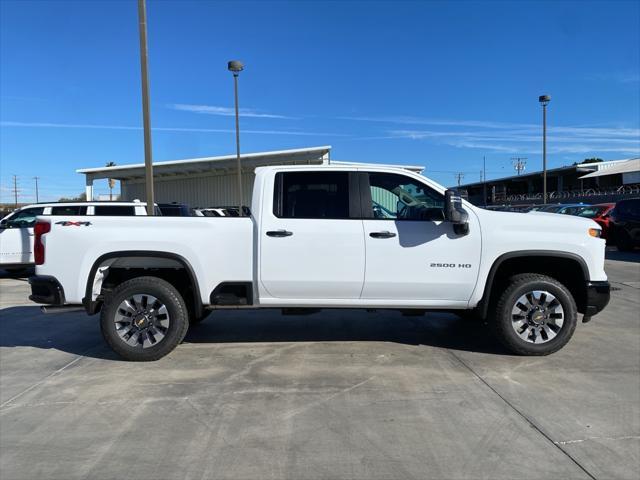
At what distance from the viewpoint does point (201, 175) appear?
38.1 meters

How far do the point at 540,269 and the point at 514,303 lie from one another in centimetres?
66

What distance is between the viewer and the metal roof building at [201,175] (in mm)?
33094

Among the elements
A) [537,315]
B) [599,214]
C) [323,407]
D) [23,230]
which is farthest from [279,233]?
[599,214]

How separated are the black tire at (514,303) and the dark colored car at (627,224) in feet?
43.6

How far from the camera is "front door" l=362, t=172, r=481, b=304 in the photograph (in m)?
5.49

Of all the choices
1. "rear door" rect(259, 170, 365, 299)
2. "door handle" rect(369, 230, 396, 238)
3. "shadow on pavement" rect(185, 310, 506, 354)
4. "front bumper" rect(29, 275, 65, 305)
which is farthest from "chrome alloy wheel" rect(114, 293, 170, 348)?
"door handle" rect(369, 230, 396, 238)

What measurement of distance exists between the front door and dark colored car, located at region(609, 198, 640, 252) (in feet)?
45.5

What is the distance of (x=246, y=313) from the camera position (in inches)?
320

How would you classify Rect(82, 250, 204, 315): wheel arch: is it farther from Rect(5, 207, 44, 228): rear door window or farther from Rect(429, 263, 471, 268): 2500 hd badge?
Rect(5, 207, 44, 228): rear door window

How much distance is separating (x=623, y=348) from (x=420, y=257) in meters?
2.73

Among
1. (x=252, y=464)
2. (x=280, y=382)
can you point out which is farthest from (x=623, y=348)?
(x=252, y=464)

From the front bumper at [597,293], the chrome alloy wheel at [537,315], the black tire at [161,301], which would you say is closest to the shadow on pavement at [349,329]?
the chrome alloy wheel at [537,315]

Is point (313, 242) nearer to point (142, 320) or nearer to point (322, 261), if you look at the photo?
point (322, 261)

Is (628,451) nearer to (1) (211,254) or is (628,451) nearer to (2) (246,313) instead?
(1) (211,254)
